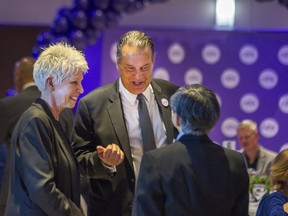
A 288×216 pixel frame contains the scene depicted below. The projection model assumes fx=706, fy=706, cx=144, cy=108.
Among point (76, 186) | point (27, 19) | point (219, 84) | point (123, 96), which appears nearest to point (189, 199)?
point (76, 186)

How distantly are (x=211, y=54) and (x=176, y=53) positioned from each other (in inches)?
13.6

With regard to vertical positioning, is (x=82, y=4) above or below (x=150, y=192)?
above

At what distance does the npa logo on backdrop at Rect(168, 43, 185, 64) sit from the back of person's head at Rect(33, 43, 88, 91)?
425 centimetres

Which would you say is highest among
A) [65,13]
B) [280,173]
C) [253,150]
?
[65,13]

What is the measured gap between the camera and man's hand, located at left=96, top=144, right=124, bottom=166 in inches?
113

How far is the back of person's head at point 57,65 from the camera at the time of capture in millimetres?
2742

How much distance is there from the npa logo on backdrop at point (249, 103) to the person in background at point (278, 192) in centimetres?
365

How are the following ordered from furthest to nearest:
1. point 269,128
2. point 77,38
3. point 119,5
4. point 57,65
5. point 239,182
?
point 269,128, point 119,5, point 77,38, point 57,65, point 239,182

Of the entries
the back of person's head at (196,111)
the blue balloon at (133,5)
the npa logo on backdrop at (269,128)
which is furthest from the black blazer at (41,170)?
the npa logo on backdrop at (269,128)

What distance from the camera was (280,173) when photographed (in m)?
3.27

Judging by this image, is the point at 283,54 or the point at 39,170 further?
the point at 283,54

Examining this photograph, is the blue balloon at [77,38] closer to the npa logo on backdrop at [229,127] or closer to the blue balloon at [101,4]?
the blue balloon at [101,4]

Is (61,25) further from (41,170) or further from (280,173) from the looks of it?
(41,170)

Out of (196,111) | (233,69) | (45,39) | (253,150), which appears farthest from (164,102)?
(233,69)
